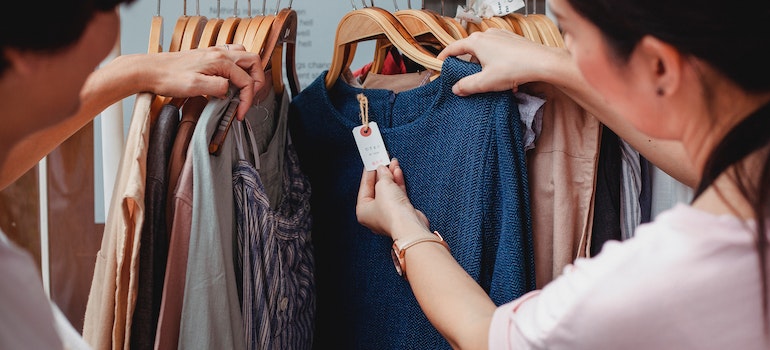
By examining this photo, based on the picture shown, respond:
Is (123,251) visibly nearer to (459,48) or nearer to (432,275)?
(432,275)

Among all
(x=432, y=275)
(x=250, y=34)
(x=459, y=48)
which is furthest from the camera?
(x=250, y=34)

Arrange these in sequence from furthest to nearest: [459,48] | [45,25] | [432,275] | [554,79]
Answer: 1. [459,48]
2. [554,79]
3. [432,275]
4. [45,25]

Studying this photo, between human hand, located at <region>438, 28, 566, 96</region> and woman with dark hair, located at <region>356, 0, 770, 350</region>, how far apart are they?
0.35 meters

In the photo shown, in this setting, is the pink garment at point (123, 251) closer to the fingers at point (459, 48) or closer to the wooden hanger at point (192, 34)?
the wooden hanger at point (192, 34)

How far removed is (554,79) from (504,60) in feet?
0.28

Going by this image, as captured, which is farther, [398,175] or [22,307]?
[398,175]

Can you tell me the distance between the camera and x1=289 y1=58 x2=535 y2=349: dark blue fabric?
1.17 m

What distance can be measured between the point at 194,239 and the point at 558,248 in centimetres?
57

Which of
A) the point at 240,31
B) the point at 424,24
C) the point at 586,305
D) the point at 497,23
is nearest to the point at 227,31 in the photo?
the point at 240,31

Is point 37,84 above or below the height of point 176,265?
above

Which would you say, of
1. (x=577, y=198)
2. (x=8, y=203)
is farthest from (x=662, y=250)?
(x=8, y=203)

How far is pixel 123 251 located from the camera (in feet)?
3.67

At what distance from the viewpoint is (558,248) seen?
3.90 ft

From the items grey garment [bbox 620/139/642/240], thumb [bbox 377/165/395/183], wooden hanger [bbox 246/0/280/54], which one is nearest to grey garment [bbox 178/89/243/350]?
wooden hanger [bbox 246/0/280/54]
